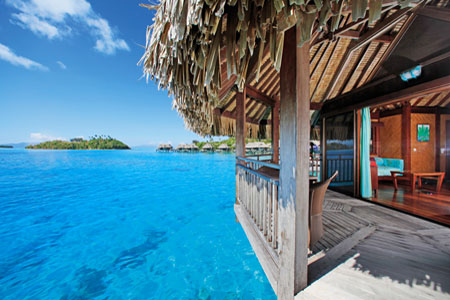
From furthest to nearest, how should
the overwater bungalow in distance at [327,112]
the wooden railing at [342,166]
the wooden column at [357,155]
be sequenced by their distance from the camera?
the wooden railing at [342,166] < the wooden column at [357,155] < the overwater bungalow in distance at [327,112]

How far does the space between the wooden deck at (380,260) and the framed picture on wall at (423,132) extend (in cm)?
504

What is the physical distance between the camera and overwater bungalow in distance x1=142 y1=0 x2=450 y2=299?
1447 mm

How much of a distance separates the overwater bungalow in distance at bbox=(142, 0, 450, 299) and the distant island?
91.1m

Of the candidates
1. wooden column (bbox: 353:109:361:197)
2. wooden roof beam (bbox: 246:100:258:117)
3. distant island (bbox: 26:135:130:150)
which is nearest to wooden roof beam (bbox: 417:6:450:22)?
wooden column (bbox: 353:109:361:197)

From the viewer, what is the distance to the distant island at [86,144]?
72000 millimetres

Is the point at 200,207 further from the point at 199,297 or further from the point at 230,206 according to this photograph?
the point at 199,297

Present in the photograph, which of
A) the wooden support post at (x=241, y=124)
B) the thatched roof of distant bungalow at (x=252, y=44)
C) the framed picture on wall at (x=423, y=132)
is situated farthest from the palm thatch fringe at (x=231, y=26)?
the framed picture on wall at (x=423, y=132)

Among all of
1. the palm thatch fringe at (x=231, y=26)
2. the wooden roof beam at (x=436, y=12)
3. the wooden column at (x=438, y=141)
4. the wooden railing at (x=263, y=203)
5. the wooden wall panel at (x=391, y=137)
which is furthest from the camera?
the wooden wall panel at (x=391, y=137)

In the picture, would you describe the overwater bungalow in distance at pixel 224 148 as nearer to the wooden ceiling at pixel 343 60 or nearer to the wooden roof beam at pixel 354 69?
the wooden ceiling at pixel 343 60

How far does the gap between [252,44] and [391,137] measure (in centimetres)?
848

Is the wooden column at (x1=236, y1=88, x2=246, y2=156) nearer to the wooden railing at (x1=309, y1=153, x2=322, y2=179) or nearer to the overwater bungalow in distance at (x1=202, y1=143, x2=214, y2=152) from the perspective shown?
the wooden railing at (x1=309, y1=153, x2=322, y2=179)

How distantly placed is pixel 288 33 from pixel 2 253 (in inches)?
318

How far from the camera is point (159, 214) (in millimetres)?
7031

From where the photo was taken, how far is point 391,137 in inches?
273
